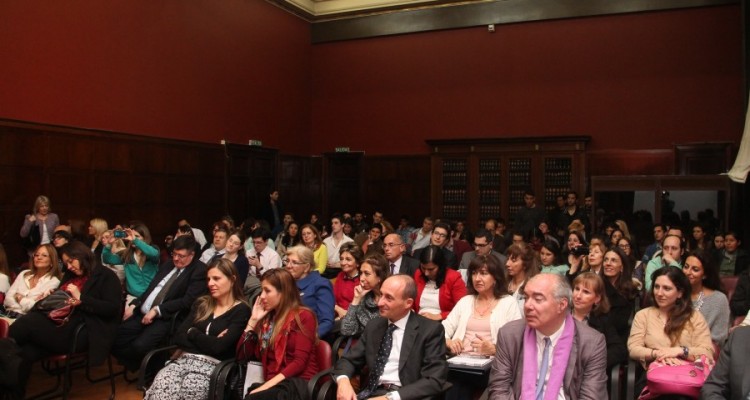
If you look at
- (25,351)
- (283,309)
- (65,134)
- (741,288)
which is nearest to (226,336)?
(283,309)

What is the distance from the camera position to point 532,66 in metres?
13.4

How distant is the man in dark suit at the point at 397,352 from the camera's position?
11.2 ft

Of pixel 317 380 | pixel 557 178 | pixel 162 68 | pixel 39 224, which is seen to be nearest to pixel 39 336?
pixel 317 380

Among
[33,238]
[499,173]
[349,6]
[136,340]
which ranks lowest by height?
[136,340]

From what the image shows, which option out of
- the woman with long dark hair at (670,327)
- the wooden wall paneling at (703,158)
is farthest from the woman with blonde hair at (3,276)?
the wooden wall paneling at (703,158)

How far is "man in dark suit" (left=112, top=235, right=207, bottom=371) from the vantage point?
5.15m

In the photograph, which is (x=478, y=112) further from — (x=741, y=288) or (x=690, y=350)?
(x=690, y=350)

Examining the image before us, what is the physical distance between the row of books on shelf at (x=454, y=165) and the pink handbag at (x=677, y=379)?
10.3 meters

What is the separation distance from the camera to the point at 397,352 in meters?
3.58

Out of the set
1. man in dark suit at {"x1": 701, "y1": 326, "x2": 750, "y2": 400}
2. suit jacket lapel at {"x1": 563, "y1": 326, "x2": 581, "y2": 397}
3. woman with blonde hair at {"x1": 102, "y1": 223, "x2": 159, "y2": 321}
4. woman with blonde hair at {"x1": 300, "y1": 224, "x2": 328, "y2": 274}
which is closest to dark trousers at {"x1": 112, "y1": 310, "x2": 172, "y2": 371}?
woman with blonde hair at {"x1": 102, "y1": 223, "x2": 159, "y2": 321}

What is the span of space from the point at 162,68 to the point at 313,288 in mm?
7617

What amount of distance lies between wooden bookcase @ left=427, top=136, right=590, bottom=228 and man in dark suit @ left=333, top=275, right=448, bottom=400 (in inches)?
392

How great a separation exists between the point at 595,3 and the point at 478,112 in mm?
3150

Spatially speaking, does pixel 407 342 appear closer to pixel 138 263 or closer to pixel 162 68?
pixel 138 263
